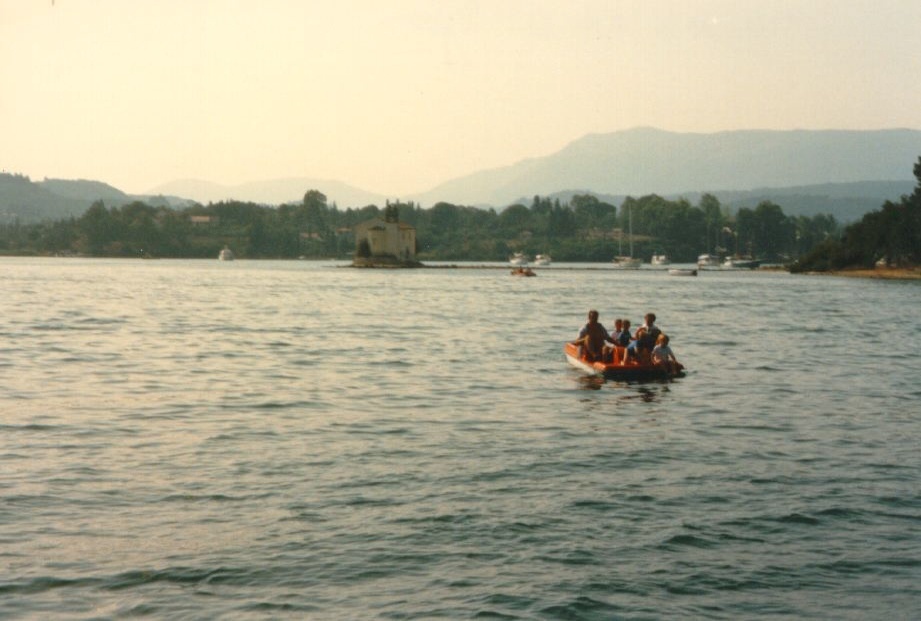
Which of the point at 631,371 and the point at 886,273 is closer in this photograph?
the point at 631,371

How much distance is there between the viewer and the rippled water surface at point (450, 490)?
13500 millimetres

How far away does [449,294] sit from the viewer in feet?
385

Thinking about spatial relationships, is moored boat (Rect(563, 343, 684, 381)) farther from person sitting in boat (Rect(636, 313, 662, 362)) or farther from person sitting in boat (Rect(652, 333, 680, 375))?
person sitting in boat (Rect(636, 313, 662, 362))

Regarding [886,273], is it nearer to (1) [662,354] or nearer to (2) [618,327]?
(2) [618,327]

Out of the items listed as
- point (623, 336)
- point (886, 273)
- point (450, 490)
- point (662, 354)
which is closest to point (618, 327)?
point (623, 336)

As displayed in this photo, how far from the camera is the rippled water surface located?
13500mm

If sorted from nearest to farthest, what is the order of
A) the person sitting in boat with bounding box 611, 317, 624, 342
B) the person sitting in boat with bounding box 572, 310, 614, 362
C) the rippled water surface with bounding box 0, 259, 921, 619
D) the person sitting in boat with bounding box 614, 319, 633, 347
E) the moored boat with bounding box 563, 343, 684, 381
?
the rippled water surface with bounding box 0, 259, 921, 619
the moored boat with bounding box 563, 343, 684, 381
the person sitting in boat with bounding box 614, 319, 633, 347
the person sitting in boat with bounding box 611, 317, 624, 342
the person sitting in boat with bounding box 572, 310, 614, 362

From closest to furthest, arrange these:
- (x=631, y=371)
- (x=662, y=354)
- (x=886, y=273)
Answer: (x=631, y=371), (x=662, y=354), (x=886, y=273)

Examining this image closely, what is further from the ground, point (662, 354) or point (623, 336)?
point (623, 336)

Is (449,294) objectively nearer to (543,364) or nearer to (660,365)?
(543,364)

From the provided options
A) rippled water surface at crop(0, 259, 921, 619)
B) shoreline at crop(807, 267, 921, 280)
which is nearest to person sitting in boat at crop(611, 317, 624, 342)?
rippled water surface at crop(0, 259, 921, 619)

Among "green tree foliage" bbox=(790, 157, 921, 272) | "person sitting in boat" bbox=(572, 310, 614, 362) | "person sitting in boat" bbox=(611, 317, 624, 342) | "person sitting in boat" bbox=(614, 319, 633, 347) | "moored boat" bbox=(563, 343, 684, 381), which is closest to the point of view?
"moored boat" bbox=(563, 343, 684, 381)

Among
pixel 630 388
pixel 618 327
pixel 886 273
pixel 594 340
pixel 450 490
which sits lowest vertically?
pixel 886 273

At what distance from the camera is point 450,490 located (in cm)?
1877
